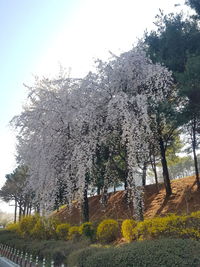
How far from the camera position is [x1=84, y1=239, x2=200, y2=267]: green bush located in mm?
4320

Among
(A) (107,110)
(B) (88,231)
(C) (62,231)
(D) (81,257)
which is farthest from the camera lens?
(C) (62,231)

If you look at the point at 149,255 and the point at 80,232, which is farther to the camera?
the point at 80,232

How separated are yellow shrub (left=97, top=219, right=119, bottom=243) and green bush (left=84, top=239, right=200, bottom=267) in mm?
4284

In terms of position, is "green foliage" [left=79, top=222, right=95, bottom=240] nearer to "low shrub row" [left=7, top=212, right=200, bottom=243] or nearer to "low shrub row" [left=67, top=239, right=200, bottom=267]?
"low shrub row" [left=7, top=212, right=200, bottom=243]

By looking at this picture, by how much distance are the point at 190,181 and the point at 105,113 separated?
10852 millimetres

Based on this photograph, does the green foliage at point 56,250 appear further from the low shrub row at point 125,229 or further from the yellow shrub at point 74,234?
the yellow shrub at point 74,234

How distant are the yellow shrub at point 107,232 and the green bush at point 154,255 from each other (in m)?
4.28

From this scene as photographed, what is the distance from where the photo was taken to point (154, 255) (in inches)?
179

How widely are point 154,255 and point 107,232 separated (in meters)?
5.36

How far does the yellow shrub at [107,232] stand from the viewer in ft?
31.3

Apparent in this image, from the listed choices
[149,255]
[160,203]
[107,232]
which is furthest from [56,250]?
[160,203]

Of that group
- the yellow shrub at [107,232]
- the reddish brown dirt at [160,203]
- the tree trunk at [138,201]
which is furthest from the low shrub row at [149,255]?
the reddish brown dirt at [160,203]

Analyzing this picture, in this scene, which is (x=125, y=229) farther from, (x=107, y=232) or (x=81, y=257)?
(x=81, y=257)

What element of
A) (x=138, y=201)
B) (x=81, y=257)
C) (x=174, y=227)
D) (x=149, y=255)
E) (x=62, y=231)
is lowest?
(x=62, y=231)
